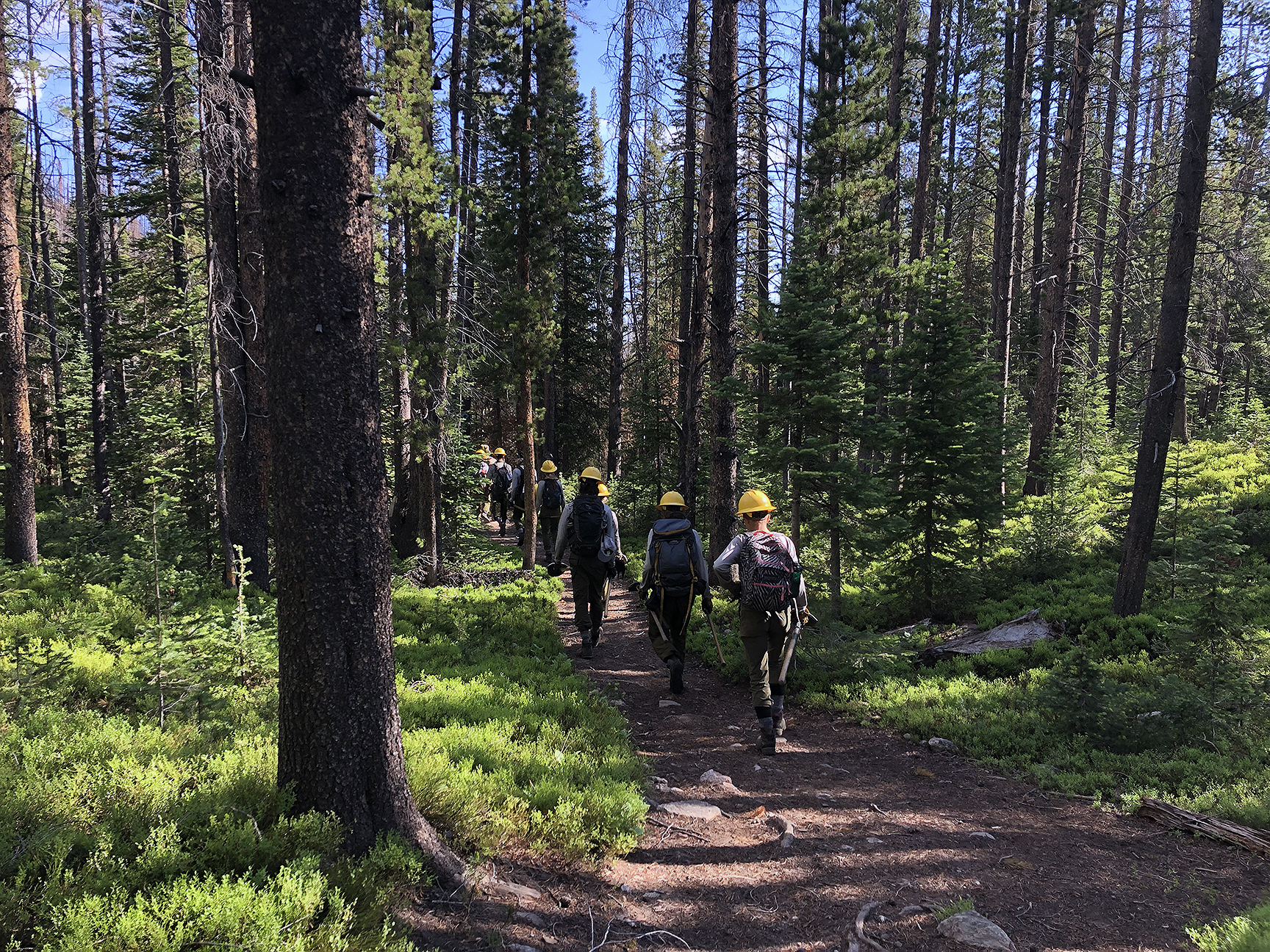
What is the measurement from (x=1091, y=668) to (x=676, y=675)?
4.57m

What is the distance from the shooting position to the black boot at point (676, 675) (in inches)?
320

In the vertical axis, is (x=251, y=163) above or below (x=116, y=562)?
above

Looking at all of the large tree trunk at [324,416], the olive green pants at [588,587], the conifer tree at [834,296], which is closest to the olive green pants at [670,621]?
the olive green pants at [588,587]

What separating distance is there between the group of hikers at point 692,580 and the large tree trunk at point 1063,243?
1065 centimetres

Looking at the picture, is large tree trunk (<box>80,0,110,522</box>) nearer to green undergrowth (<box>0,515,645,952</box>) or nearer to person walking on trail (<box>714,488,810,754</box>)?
green undergrowth (<box>0,515,645,952</box>)

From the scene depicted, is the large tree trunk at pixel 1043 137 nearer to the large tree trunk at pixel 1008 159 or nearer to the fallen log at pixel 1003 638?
the large tree trunk at pixel 1008 159

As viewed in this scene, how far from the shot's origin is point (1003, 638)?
9461 millimetres

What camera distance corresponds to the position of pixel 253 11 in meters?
3.12

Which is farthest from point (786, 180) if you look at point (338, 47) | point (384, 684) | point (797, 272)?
point (384, 684)

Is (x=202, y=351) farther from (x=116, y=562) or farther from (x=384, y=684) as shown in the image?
(x=384, y=684)

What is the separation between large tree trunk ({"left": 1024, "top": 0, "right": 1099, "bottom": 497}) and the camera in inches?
577

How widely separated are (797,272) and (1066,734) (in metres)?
6.46

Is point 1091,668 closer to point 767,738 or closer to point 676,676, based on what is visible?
point 767,738

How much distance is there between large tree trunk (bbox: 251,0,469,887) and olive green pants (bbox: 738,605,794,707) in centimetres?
391
